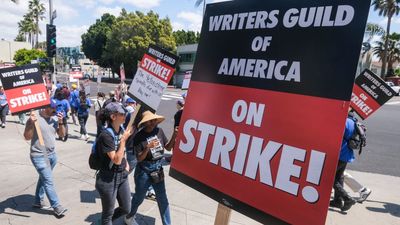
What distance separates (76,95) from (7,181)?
20.6ft

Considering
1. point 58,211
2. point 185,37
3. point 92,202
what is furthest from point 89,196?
point 185,37

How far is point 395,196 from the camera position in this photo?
6.34 m

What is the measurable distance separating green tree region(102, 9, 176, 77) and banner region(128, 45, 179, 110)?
1597 inches

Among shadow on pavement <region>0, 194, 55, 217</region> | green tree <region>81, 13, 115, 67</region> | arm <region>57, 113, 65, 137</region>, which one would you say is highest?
green tree <region>81, 13, 115, 67</region>

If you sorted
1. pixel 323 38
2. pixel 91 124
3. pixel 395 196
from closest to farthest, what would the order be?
pixel 323 38, pixel 395 196, pixel 91 124

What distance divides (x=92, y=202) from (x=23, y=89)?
215 centimetres

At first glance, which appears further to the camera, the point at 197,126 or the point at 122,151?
the point at 122,151

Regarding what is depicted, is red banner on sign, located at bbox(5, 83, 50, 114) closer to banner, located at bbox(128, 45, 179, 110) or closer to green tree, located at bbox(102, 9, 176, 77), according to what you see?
banner, located at bbox(128, 45, 179, 110)

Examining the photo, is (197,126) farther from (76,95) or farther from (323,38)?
(76,95)

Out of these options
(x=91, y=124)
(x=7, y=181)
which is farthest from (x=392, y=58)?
(x=7, y=181)

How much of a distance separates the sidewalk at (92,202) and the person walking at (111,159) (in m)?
1.14

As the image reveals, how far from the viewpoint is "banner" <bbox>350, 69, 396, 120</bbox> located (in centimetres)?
515

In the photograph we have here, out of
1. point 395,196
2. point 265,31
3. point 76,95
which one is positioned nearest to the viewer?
point 265,31

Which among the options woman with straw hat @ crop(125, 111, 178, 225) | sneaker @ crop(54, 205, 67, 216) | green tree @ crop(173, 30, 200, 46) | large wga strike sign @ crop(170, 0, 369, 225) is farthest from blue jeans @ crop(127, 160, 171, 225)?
green tree @ crop(173, 30, 200, 46)
